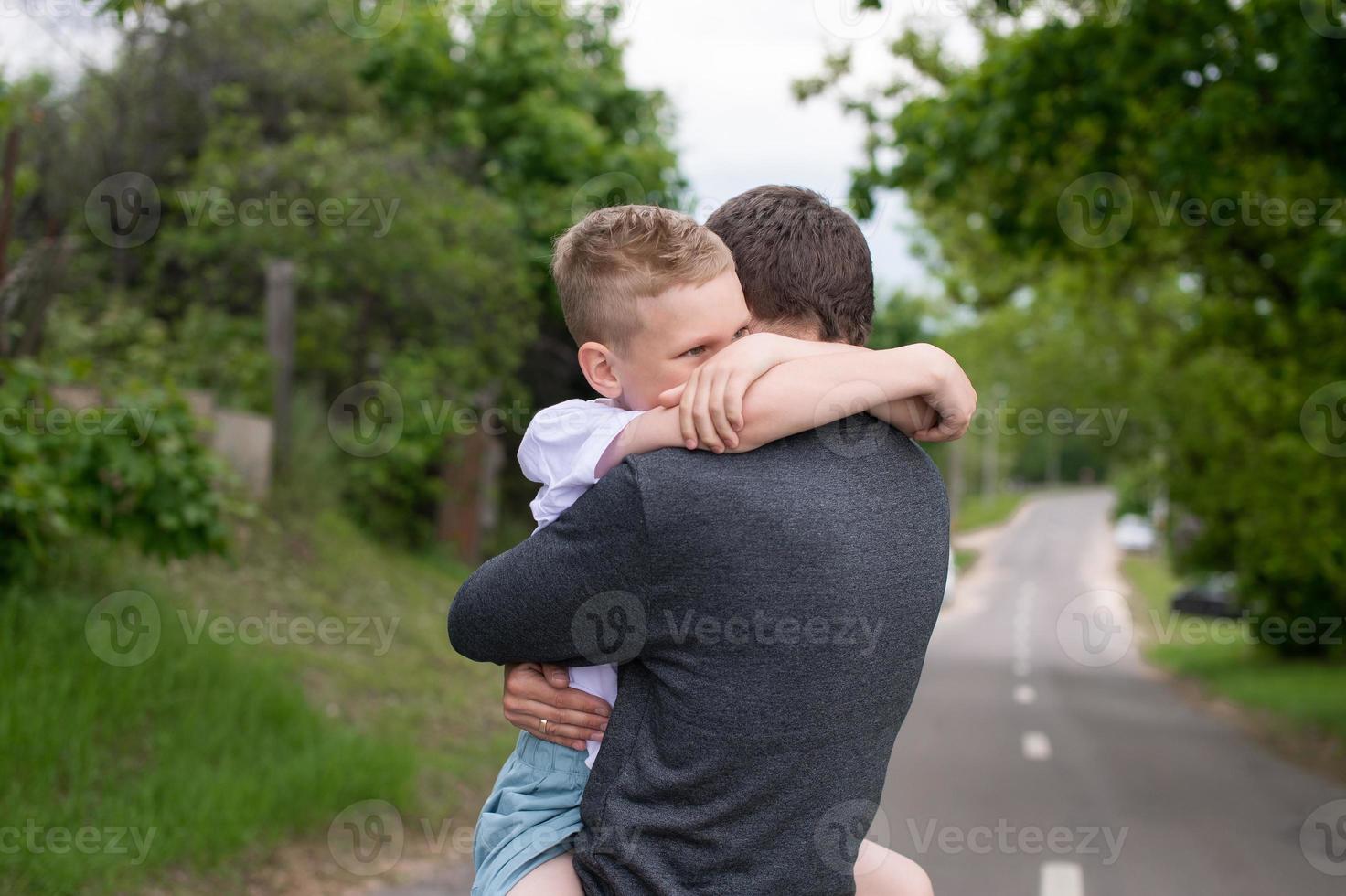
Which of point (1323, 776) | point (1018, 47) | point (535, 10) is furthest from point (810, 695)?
point (535, 10)

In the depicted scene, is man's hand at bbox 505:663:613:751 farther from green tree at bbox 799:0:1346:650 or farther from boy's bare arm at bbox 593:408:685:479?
green tree at bbox 799:0:1346:650

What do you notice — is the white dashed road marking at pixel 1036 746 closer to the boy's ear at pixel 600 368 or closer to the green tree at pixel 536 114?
the green tree at pixel 536 114

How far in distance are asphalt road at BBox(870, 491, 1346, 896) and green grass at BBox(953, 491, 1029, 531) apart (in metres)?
42.6

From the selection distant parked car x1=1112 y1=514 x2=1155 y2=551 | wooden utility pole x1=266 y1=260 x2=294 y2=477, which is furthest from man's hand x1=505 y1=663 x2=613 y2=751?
distant parked car x1=1112 y1=514 x2=1155 y2=551

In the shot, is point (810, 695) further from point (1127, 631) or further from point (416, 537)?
point (1127, 631)

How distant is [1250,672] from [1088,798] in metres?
11.5

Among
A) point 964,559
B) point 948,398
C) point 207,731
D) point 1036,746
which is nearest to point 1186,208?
point 1036,746

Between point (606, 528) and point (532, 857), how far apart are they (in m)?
0.48

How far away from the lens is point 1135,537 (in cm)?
5431

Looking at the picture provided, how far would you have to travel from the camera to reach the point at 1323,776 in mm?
10906

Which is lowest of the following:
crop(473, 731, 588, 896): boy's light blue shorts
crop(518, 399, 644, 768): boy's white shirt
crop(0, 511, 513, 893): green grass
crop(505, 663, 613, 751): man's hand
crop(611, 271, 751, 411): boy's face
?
crop(0, 511, 513, 893): green grass

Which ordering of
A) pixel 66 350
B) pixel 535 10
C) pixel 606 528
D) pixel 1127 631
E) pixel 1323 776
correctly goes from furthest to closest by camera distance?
pixel 1127 631 < pixel 535 10 < pixel 1323 776 < pixel 66 350 < pixel 606 528

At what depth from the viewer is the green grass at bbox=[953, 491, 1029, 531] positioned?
6241 cm

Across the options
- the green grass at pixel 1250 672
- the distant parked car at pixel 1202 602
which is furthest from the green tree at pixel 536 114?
the distant parked car at pixel 1202 602
